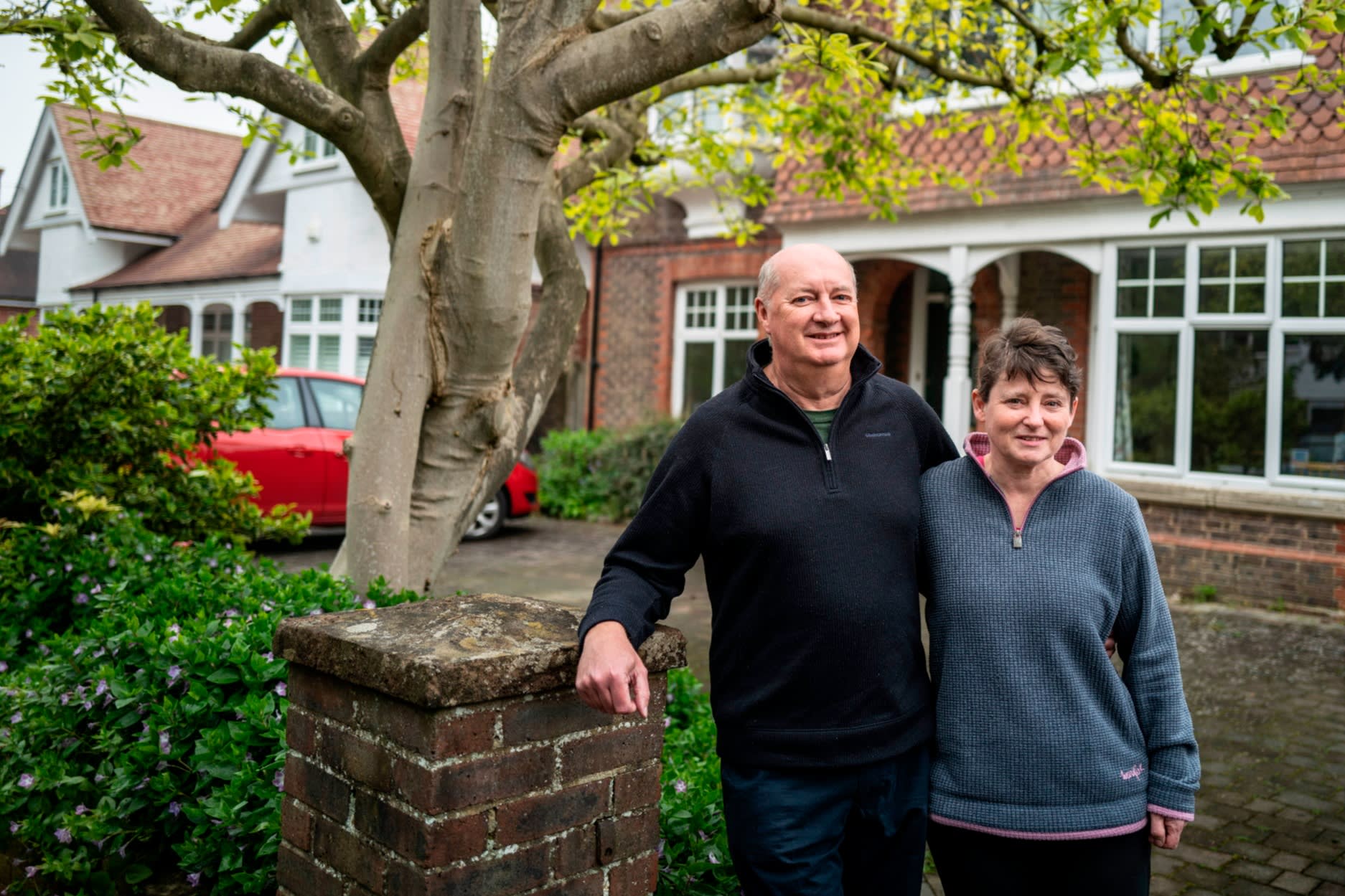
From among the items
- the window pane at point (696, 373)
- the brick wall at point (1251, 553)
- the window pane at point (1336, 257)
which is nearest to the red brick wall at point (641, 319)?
the window pane at point (696, 373)

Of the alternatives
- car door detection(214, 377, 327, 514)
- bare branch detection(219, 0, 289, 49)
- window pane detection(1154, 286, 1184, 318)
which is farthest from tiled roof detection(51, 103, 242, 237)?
bare branch detection(219, 0, 289, 49)

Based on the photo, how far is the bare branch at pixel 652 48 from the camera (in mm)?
3811

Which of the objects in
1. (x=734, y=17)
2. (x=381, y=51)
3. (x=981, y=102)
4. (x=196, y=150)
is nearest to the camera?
(x=734, y=17)

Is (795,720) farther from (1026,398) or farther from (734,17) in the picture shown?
(734,17)

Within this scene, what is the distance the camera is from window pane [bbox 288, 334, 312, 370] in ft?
62.6

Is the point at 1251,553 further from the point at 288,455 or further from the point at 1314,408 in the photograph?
the point at 288,455

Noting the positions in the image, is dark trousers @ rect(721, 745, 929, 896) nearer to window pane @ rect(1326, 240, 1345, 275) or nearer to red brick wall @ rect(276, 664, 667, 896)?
red brick wall @ rect(276, 664, 667, 896)

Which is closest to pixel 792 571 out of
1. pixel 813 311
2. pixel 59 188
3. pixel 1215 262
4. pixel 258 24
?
pixel 813 311

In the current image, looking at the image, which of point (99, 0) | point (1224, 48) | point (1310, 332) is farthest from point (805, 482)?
→ point (1310, 332)

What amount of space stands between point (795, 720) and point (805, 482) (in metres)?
0.48

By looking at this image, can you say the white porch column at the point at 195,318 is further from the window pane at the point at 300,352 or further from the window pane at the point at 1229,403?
the window pane at the point at 1229,403

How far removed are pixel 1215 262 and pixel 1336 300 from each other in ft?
3.42

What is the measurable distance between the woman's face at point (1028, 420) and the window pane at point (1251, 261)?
28.9ft

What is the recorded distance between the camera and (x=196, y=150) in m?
25.2
